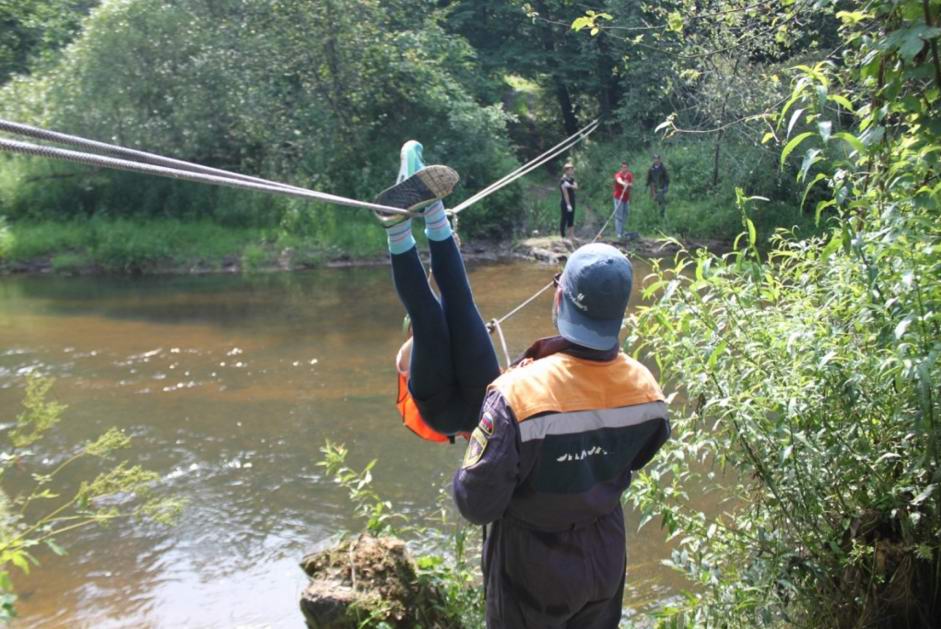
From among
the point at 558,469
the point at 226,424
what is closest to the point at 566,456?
the point at 558,469

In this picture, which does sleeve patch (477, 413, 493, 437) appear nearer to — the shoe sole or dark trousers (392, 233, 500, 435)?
dark trousers (392, 233, 500, 435)

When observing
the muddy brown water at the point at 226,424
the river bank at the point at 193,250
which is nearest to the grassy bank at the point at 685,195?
the river bank at the point at 193,250

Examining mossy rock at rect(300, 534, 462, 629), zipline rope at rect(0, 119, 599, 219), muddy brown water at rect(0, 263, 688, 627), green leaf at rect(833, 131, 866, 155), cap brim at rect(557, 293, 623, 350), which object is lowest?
muddy brown water at rect(0, 263, 688, 627)

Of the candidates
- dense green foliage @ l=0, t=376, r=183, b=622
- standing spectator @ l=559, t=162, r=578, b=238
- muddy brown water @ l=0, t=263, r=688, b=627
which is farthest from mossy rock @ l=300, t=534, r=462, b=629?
standing spectator @ l=559, t=162, r=578, b=238

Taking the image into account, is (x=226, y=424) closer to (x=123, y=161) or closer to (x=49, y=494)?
(x=49, y=494)

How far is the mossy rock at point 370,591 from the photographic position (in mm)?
3387

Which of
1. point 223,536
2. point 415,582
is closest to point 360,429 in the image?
point 223,536

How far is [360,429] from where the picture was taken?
7289mm

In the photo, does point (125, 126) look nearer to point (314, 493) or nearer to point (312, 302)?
point (312, 302)

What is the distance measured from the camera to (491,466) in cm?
197

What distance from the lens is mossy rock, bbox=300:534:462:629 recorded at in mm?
3387

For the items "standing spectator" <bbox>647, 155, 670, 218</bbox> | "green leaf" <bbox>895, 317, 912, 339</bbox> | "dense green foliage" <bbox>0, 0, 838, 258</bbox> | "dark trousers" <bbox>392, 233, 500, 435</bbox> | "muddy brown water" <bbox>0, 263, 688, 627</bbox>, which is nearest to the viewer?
"green leaf" <bbox>895, 317, 912, 339</bbox>

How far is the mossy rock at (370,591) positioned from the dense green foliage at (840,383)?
1042 millimetres

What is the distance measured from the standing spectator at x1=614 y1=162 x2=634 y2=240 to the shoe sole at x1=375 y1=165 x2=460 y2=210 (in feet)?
38.0
